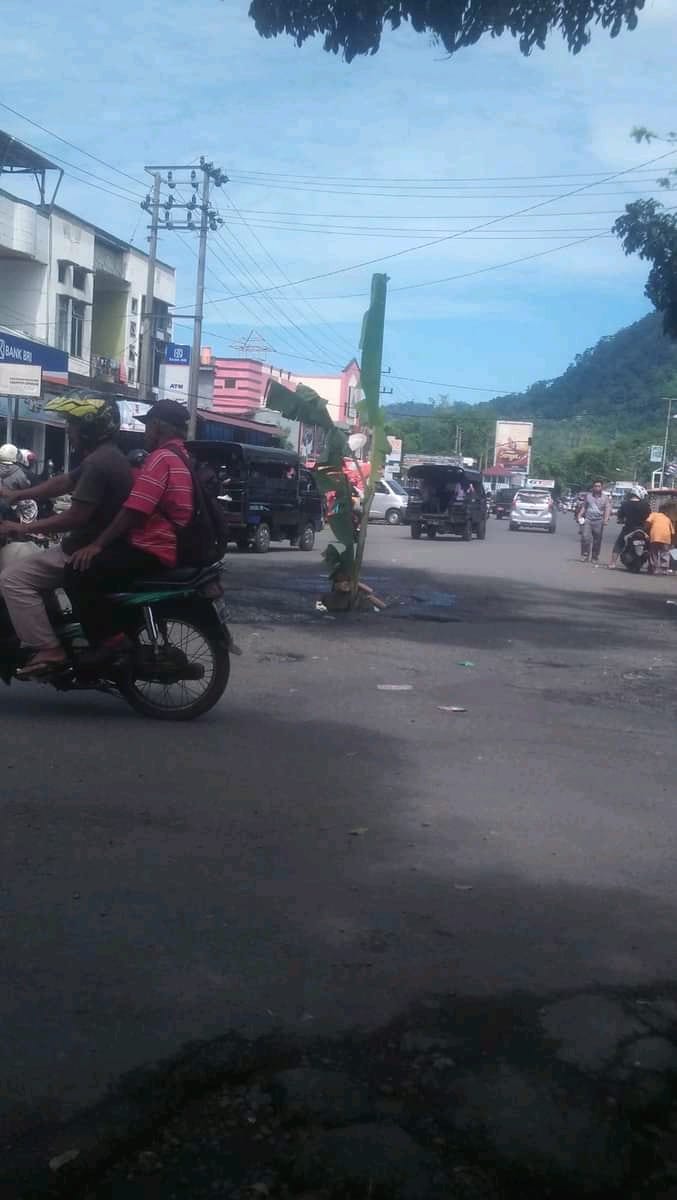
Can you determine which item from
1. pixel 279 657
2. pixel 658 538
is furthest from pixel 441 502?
pixel 279 657

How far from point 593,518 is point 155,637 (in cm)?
2377

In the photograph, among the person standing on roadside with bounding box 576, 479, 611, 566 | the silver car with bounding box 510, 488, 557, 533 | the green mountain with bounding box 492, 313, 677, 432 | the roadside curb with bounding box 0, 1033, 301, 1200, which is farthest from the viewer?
the green mountain with bounding box 492, 313, 677, 432

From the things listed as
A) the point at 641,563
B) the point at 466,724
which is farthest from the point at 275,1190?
the point at 641,563

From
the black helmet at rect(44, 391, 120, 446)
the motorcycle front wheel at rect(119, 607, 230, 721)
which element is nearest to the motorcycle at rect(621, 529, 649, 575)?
the motorcycle front wheel at rect(119, 607, 230, 721)

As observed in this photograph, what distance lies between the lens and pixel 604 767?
25.4 ft

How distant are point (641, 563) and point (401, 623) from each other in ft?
48.3

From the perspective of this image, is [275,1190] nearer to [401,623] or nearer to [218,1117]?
[218,1117]

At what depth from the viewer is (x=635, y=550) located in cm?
2873

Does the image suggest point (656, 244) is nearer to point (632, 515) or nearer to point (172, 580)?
point (632, 515)

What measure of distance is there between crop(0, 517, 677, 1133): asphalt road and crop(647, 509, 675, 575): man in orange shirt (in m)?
17.9

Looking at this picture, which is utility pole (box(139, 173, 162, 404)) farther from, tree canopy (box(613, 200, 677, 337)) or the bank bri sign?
tree canopy (box(613, 200, 677, 337))

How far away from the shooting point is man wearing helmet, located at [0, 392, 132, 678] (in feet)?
24.9

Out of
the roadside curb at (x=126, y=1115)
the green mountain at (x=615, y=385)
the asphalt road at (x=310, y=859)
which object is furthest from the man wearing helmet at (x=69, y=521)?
the green mountain at (x=615, y=385)

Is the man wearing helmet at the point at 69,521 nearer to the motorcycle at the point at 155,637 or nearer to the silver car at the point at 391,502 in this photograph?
the motorcycle at the point at 155,637
